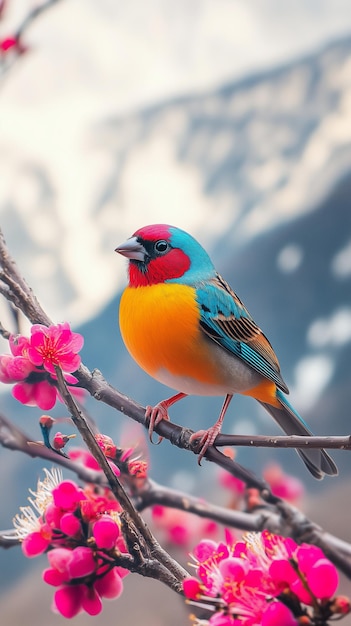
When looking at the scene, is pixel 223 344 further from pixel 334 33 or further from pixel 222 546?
pixel 334 33

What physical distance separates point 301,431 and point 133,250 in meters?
0.31

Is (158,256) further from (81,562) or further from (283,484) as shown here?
(283,484)

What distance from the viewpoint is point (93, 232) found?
44.8 inches

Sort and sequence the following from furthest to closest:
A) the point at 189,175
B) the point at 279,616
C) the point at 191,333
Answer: the point at 189,175 → the point at 191,333 → the point at 279,616

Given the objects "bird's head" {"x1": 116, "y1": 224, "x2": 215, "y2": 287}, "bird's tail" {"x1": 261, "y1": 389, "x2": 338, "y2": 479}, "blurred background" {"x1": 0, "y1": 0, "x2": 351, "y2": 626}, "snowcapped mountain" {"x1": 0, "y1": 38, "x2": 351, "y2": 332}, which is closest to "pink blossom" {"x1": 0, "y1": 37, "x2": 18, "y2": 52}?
"blurred background" {"x1": 0, "y1": 0, "x2": 351, "y2": 626}

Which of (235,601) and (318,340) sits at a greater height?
(318,340)

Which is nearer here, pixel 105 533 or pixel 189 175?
pixel 105 533

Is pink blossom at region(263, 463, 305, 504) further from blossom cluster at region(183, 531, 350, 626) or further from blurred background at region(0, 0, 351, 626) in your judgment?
blossom cluster at region(183, 531, 350, 626)

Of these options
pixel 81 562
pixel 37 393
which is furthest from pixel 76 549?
pixel 37 393

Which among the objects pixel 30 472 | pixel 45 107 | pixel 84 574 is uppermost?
pixel 45 107

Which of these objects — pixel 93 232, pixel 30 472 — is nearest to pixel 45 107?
pixel 93 232

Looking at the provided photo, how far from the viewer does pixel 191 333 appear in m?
0.72

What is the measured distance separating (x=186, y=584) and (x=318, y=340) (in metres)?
0.61

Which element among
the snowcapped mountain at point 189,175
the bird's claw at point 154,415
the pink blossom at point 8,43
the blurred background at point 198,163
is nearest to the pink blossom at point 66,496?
the bird's claw at point 154,415
